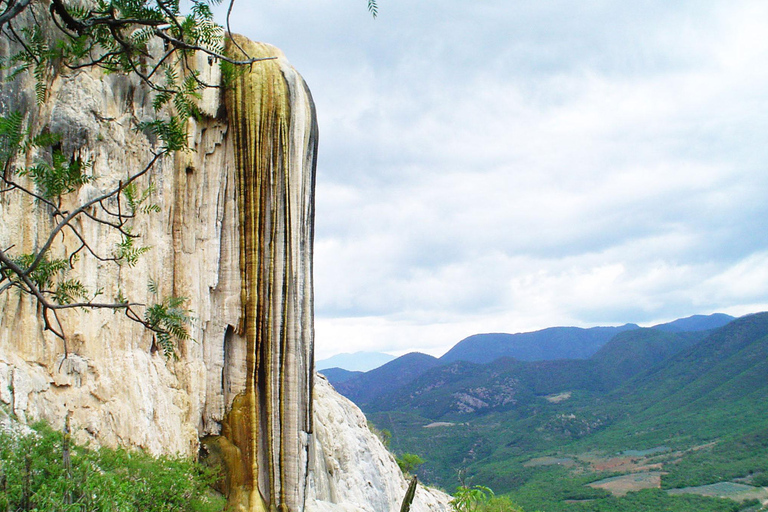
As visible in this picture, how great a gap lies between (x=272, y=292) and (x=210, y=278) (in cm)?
139

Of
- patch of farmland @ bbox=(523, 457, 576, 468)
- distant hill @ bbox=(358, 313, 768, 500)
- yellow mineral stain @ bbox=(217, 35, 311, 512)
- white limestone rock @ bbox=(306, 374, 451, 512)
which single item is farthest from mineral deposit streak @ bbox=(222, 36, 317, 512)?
patch of farmland @ bbox=(523, 457, 576, 468)

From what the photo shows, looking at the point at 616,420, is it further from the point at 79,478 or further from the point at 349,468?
the point at 79,478

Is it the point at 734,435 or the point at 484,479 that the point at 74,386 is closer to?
the point at 484,479

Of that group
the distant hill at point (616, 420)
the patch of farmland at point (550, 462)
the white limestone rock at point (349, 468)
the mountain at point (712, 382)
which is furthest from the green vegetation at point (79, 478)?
the mountain at point (712, 382)

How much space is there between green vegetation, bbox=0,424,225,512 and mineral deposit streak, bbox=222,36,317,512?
295 cm

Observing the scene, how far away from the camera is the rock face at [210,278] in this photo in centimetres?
1049

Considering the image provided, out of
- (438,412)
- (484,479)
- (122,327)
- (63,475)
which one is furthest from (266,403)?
(438,412)

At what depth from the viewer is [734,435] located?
90.1m

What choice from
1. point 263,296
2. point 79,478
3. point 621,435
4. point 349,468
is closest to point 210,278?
point 263,296

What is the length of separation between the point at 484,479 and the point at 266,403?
88.4m

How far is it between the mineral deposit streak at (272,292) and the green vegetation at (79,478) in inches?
116

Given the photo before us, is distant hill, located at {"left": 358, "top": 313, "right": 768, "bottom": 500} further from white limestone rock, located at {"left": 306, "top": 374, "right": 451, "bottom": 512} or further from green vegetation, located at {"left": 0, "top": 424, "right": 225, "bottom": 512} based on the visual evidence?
green vegetation, located at {"left": 0, "top": 424, "right": 225, "bottom": 512}

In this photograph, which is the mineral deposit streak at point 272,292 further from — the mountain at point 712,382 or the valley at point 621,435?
the mountain at point 712,382

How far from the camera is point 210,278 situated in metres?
13.0
